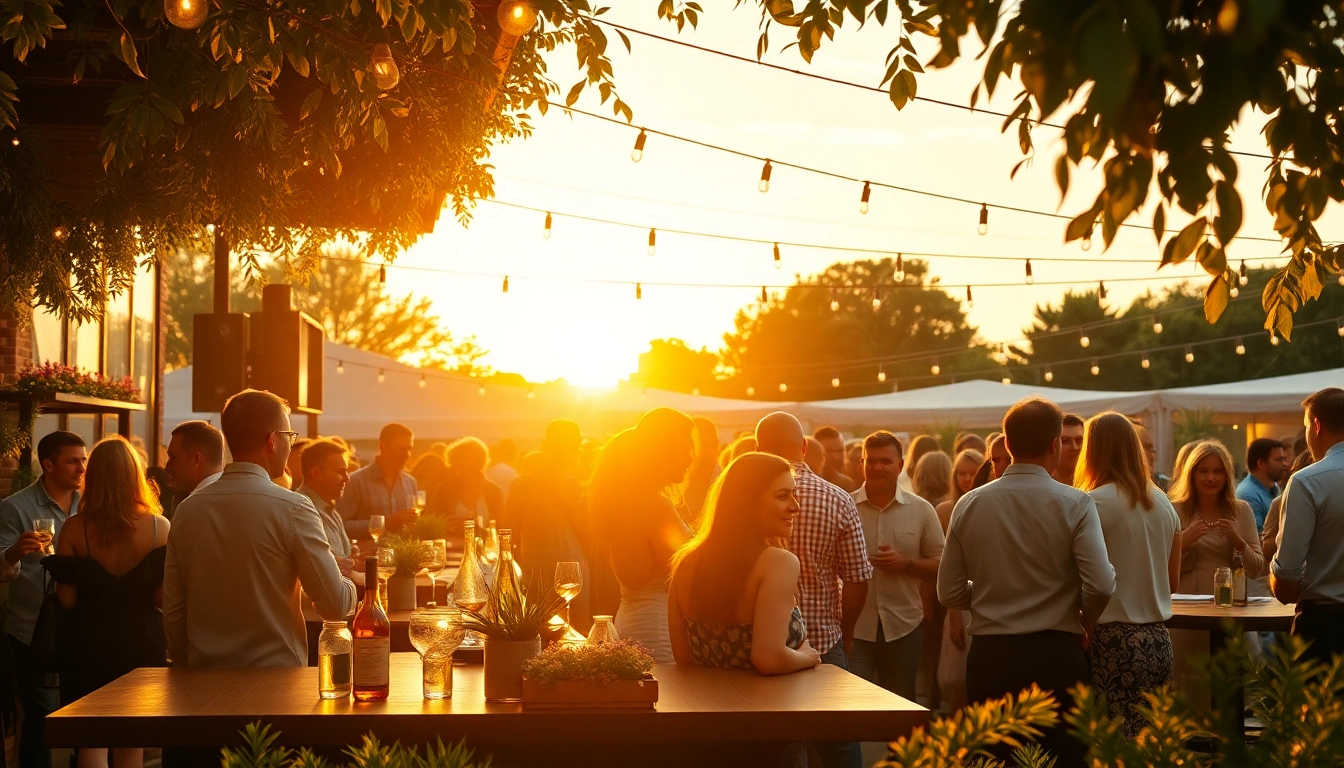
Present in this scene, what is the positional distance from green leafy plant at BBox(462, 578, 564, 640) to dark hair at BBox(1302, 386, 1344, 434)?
367cm

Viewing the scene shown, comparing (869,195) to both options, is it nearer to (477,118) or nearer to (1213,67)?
(477,118)

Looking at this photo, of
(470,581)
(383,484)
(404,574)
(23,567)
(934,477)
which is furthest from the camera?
(383,484)

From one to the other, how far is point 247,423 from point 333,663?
2.97 ft

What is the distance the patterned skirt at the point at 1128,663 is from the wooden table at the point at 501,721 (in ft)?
6.54

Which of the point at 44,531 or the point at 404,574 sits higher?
the point at 44,531

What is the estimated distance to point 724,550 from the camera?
3.60 m

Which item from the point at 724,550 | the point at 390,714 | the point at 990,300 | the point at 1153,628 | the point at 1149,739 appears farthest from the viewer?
the point at 990,300

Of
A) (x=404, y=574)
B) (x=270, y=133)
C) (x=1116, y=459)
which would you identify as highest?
(x=270, y=133)

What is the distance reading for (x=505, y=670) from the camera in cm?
323

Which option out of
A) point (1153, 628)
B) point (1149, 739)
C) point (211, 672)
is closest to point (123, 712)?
point (211, 672)

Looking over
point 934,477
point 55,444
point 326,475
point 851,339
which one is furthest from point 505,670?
point 851,339

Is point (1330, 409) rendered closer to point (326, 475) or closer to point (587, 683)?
point (587, 683)

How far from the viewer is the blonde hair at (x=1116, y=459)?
4.97 m

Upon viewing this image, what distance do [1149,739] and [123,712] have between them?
101 inches
